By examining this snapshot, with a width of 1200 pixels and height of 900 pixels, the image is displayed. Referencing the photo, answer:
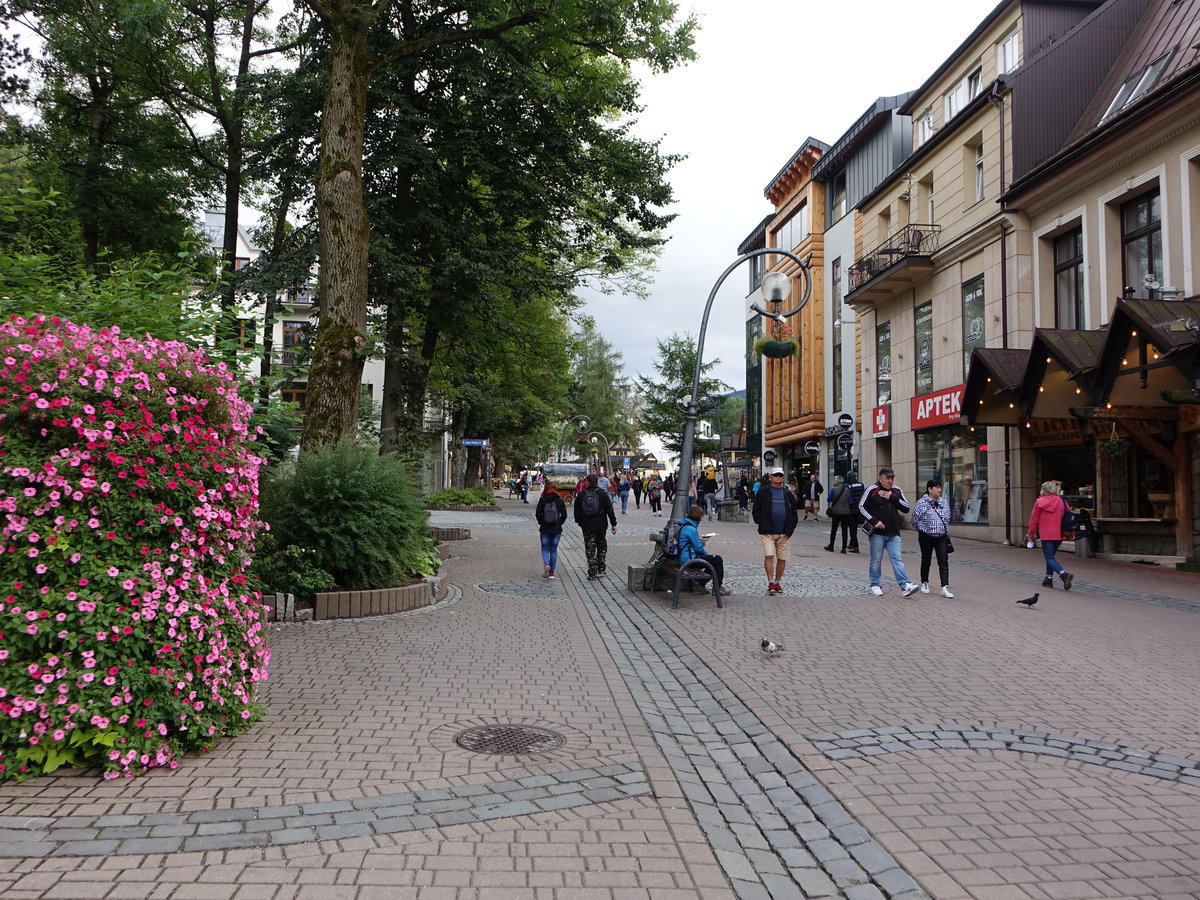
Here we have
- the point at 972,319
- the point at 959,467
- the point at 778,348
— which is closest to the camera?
the point at 778,348

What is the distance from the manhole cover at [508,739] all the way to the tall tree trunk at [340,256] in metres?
6.54

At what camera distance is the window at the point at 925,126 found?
2736 centimetres

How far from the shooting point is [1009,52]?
23281 millimetres

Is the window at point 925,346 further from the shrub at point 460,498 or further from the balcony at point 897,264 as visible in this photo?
the shrub at point 460,498

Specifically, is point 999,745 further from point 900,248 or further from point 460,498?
point 460,498

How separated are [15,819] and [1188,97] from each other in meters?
19.1

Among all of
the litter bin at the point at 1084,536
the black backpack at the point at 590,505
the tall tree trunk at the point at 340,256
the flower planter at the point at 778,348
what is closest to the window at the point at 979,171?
the litter bin at the point at 1084,536

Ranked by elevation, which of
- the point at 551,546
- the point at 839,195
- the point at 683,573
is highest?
the point at 839,195

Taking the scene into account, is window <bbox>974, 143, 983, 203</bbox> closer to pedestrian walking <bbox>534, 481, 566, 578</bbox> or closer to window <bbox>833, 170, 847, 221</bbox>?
window <bbox>833, 170, 847, 221</bbox>

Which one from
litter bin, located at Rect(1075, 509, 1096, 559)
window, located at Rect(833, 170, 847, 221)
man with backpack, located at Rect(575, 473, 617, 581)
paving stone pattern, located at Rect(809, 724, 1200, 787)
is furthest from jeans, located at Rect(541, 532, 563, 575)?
window, located at Rect(833, 170, 847, 221)

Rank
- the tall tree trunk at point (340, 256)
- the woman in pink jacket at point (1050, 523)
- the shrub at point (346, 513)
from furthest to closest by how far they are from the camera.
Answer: the woman in pink jacket at point (1050, 523)
the tall tree trunk at point (340, 256)
the shrub at point (346, 513)

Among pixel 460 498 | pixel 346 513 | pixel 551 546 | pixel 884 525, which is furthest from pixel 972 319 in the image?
pixel 460 498

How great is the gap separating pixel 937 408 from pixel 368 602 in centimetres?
1976

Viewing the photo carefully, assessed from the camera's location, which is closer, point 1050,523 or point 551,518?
point 1050,523
